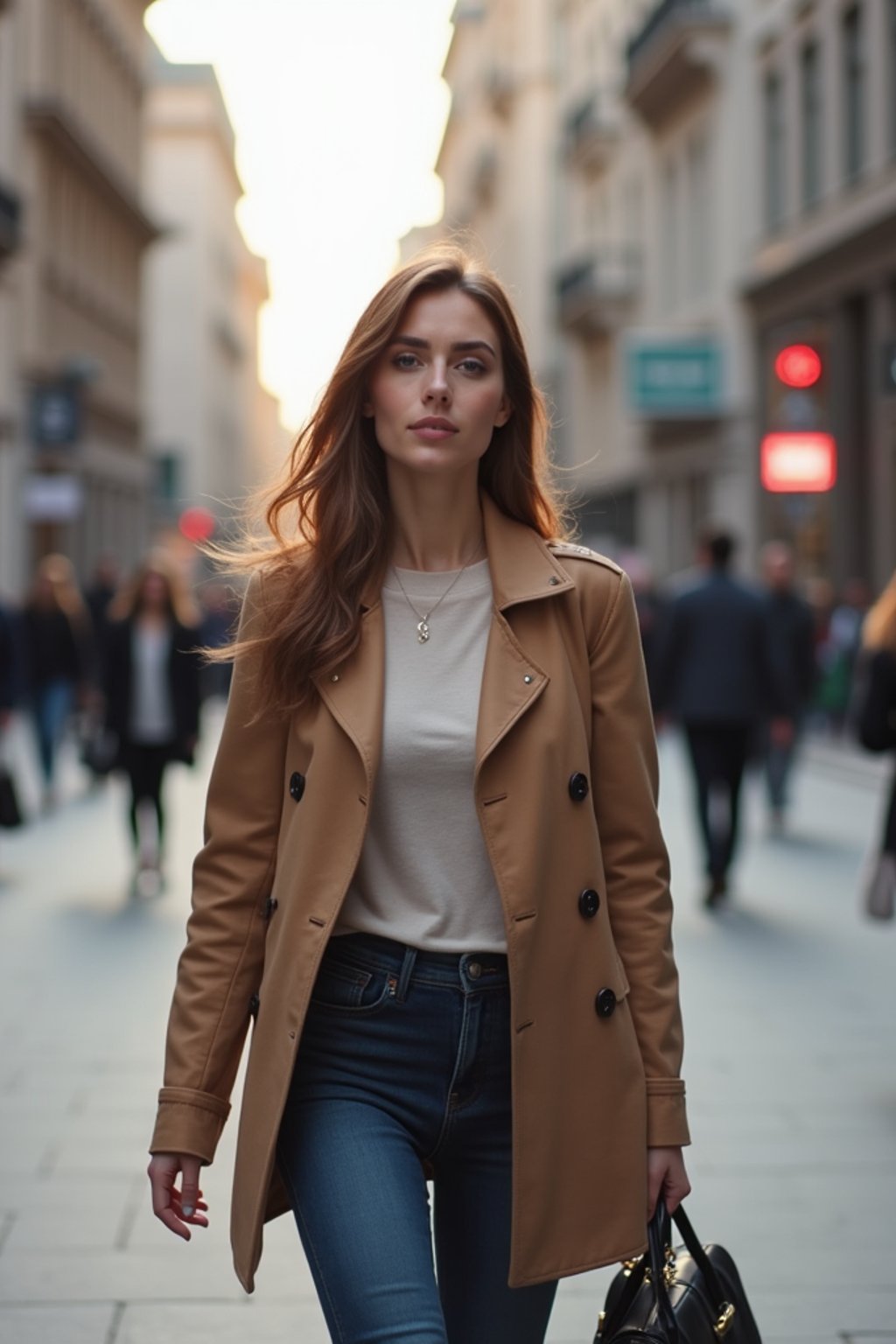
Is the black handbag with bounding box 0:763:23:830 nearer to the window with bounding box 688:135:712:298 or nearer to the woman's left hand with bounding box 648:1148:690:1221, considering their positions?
the woman's left hand with bounding box 648:1148:690:1221

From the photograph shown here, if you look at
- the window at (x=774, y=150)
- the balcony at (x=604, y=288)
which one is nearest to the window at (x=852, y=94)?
the window at (x=774, y=150)

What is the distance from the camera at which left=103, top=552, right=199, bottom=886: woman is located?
1238 centimetres

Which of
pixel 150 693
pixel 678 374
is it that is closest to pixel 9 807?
pixel 150 693

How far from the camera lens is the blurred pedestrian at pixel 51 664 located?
696 inches

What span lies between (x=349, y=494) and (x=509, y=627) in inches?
12.7

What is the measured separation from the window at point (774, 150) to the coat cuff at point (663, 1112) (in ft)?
93.7

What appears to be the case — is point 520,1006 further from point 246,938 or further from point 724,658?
point 724,658

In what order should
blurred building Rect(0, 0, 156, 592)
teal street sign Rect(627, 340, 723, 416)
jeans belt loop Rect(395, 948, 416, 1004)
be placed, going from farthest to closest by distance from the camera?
1. blurred building Rect(0, 0, 156, 592)
2. teal street sign Rect(627, 340, 723, 416)
3. jeans belt loop Rect(395, 948, 416, 1004)

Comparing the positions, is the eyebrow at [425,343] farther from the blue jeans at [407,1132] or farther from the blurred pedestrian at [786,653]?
the blurred pedestrian at [786,653]

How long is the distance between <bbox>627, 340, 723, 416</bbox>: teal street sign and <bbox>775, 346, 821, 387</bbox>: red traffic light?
10.7 metres

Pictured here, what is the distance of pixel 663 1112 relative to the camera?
9.87 feet

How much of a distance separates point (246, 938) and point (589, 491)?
44.4m

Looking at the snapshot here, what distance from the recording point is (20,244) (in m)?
32.5

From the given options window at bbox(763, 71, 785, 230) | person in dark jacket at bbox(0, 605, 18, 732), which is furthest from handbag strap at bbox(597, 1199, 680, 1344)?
window at bbox(763, 71, 785, 230)
